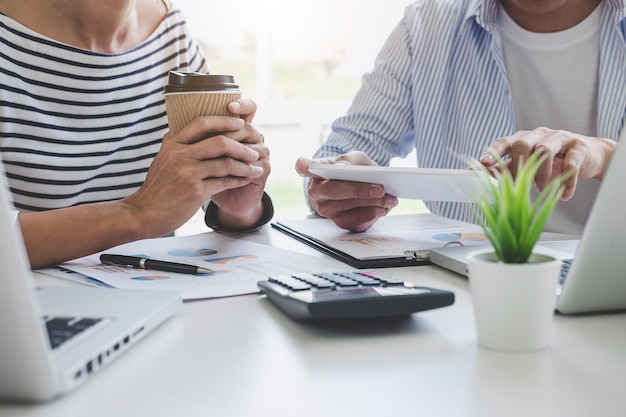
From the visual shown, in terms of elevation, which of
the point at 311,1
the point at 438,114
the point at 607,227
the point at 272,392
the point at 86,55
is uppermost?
the point at 311,1

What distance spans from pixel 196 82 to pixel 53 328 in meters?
0.46

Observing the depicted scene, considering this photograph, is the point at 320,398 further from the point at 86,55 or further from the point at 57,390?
the point at 86,55

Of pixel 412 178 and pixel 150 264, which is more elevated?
pixel 412 178

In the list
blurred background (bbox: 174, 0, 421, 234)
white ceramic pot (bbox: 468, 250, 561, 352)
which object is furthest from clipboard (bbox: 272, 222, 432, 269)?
blurred background (bbox: 174, 0, 421, 234)

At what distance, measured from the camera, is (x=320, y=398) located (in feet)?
1.63

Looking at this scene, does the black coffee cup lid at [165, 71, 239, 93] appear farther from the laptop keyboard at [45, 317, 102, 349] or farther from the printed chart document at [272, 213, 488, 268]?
the laptop keyboard at [45, 317, 102, 349]

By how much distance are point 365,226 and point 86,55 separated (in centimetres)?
68

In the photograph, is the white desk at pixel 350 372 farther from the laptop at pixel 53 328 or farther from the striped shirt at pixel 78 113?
the striped shirt at pixel 78 113

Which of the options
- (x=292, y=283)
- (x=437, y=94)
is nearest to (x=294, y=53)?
(x=437, y=94)

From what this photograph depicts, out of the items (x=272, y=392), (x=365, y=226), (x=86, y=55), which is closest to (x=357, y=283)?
(x=272, y=392)

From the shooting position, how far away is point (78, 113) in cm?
139

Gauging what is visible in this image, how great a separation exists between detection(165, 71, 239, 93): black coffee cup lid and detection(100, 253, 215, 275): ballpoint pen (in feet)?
0.77

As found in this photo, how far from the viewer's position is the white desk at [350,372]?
1.57ft

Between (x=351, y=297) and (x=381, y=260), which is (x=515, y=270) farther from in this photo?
(x=381, y=260)
